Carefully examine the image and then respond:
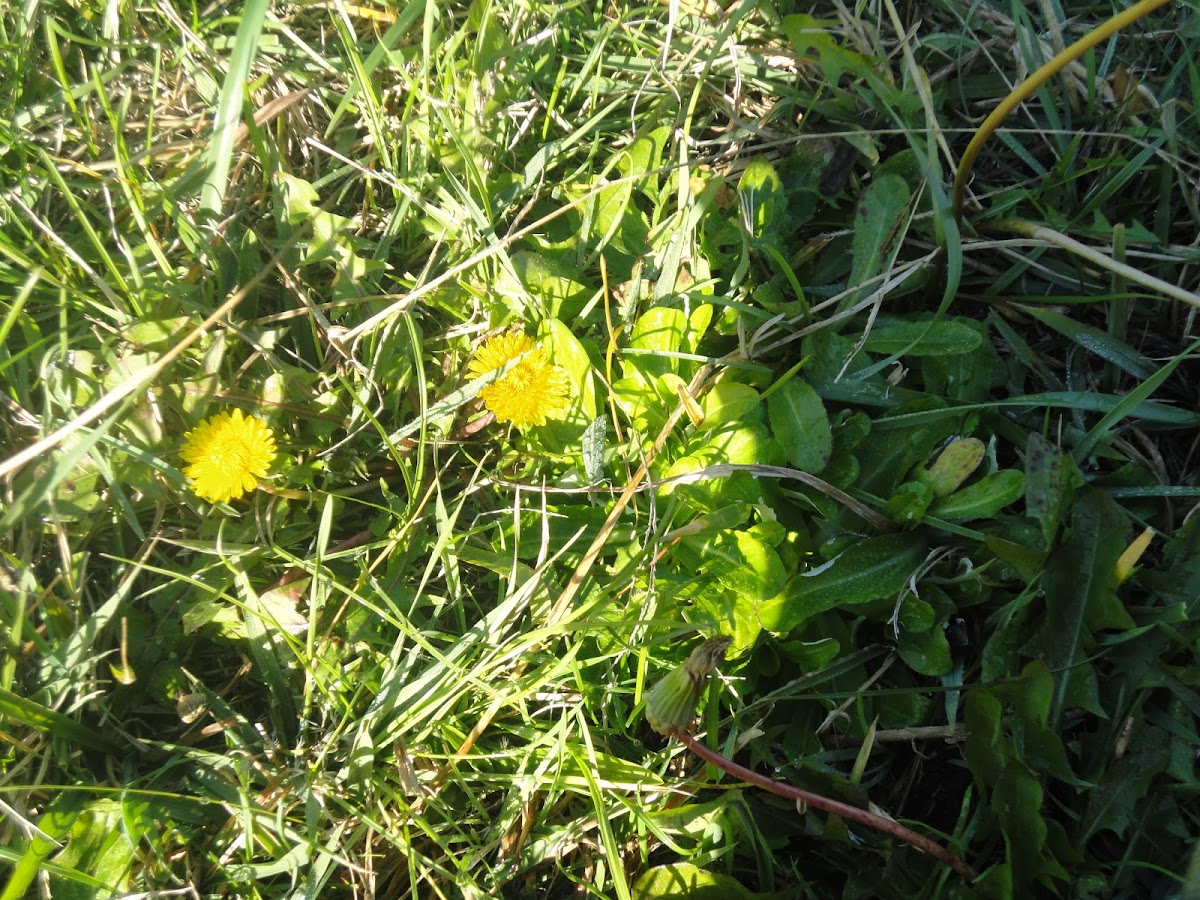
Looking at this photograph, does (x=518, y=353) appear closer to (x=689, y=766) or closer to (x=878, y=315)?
(x=878, y=315)

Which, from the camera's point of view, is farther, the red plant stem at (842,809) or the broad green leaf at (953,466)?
the broad green leaf at (953,466)

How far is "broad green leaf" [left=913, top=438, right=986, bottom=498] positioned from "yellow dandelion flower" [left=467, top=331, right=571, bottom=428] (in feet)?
2.40

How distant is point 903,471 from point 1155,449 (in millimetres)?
511

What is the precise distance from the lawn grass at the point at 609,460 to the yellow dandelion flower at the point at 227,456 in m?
0.07

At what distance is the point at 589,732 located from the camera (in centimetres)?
165

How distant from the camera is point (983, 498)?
154 cm

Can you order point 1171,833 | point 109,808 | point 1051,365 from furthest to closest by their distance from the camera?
1. point 1051,365
2. point 109,808
3. point 1171,833

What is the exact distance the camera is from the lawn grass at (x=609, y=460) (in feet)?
5.03

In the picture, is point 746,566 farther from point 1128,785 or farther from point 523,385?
point 1128,785

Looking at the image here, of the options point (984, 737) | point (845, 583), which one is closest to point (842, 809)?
point (984, 737)

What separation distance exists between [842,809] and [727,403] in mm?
770

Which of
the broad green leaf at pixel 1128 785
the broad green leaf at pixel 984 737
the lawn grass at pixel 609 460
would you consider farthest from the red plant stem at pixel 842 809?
the broad green leaf at pixel 1128 785

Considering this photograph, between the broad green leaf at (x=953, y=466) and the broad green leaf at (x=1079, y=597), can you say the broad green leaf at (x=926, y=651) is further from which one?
the broad green leaf at (x=953, y=466)

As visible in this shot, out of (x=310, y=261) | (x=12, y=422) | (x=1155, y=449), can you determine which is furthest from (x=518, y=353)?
(x=1155, y=449)
